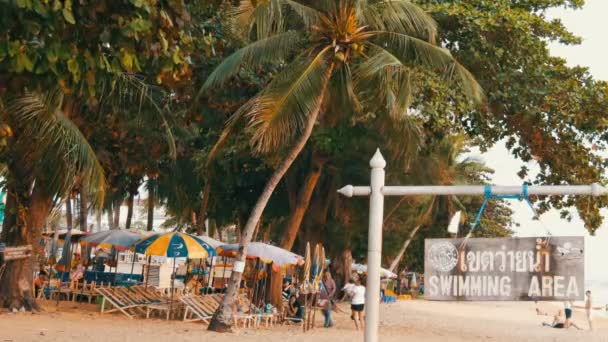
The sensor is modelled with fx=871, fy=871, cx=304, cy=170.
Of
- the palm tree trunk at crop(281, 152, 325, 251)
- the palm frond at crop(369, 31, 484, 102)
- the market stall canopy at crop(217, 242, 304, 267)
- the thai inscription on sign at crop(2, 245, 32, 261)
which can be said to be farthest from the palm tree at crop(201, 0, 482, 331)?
the palm tree trunk at crop(281, 152, 325, 251)

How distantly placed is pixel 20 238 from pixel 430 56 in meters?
10.2

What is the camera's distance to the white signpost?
7.85m

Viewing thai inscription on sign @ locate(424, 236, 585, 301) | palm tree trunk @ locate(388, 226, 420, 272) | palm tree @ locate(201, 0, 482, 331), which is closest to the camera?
thai inscription on sign @ locate(424, 236, 585, 301)

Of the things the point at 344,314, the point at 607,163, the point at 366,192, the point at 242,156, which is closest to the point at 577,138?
the point at 607,163

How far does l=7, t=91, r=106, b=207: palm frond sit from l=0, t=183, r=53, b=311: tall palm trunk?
6.25m

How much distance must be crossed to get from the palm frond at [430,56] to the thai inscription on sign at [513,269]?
31.9 ft

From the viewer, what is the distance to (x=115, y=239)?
22.8 m

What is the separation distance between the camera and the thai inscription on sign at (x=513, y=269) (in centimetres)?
729

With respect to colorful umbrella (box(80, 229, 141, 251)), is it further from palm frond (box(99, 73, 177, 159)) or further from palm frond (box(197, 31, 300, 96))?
palm frond (box(197, 31, 300, 96))

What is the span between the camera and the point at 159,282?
93.4ft

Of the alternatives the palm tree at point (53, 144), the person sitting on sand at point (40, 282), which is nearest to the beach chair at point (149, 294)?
the person sitting on sand at point (40, 282)

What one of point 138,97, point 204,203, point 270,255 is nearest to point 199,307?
point 270,255

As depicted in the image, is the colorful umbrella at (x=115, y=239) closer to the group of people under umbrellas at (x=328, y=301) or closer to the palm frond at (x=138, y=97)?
the group of people under umbrellas at (x=328, y=301)

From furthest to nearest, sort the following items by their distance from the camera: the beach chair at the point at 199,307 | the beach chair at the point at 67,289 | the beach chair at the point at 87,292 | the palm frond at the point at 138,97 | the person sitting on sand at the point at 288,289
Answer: the beach chair at the point at 67,289 → the beach chair at the point at 87,292 → the person sitting on sand at the point at 288,289 → the beach chair at the point at 199,307 → the palm frond at the point at 138,97
